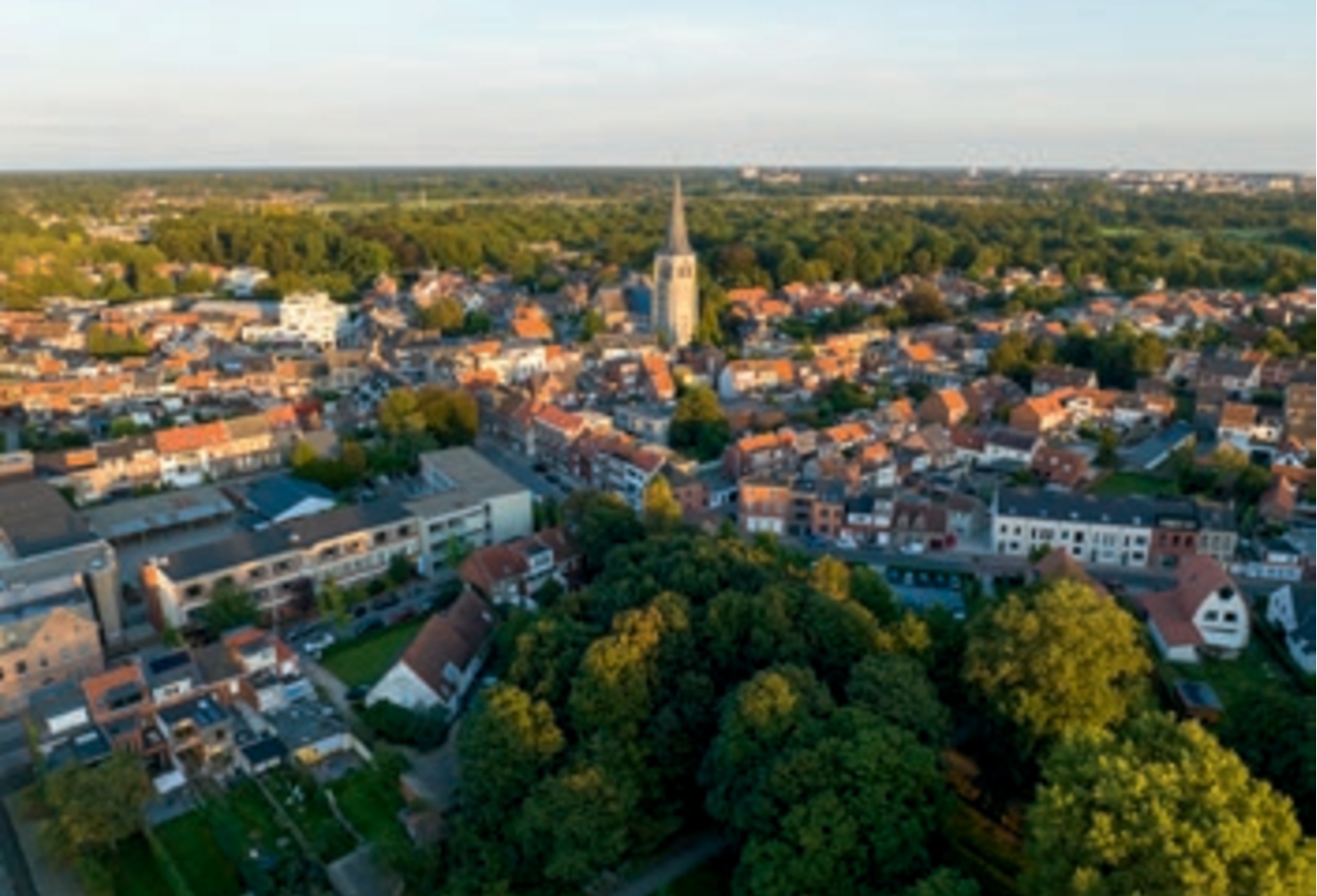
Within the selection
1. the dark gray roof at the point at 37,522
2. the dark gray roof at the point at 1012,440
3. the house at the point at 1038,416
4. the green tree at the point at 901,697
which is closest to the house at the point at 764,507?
the dark gray roof at the point at 1012,440

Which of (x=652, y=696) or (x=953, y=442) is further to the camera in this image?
(x=953, y=442)

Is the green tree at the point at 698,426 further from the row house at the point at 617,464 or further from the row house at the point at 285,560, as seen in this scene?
the row house at the point at 285,560

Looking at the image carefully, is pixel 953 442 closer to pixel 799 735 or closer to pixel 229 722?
pixel 799 735

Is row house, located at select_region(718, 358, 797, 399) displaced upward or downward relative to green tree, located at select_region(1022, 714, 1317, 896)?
downward

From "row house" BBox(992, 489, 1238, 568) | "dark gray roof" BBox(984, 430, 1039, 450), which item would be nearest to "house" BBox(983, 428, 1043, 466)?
"dark gray roof" BBox(984, 430, 1039, 450)

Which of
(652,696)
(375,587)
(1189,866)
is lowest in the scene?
(375,587)

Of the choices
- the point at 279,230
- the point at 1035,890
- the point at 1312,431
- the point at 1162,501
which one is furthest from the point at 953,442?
the point at 279,230

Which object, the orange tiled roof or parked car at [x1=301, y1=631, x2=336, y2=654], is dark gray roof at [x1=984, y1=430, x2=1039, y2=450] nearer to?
parked car at [x1=301, y1=631, x2=336, y2=654]

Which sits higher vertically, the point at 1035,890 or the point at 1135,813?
the point at 1135,813
